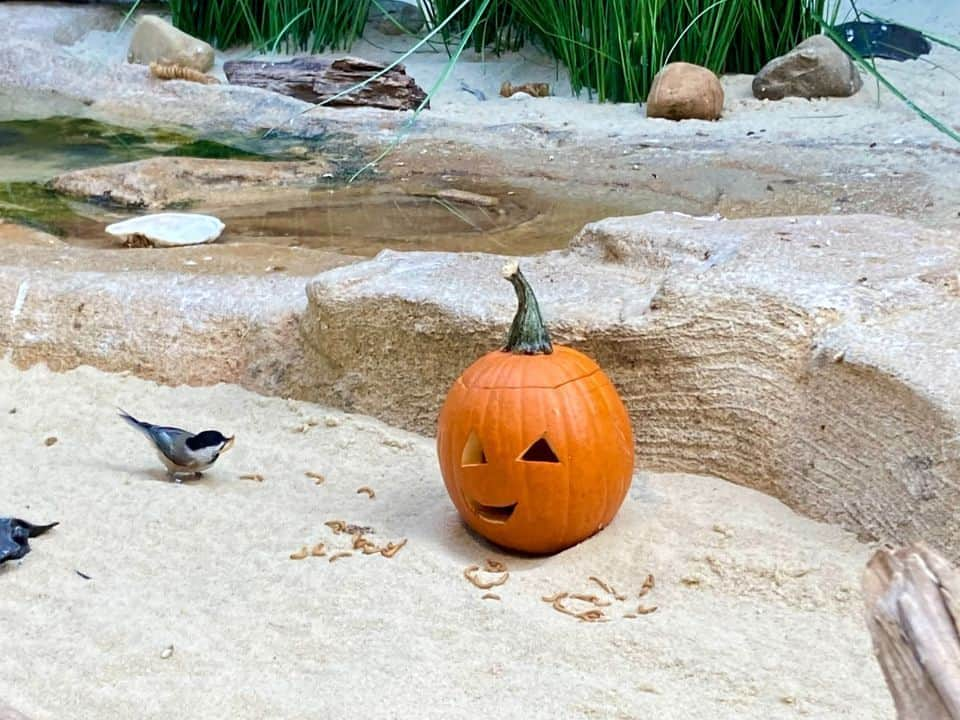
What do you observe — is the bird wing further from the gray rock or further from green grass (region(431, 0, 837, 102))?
the gray rock

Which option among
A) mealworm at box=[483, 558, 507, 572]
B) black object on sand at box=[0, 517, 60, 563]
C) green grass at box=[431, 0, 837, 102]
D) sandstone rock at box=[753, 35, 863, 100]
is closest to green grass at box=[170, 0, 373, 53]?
green grass at box=[431, 0, 837, 102]

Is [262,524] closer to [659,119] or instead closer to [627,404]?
[627,404]

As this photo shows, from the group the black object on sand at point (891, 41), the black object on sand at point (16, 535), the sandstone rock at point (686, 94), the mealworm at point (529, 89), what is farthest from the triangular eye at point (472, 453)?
the black object on sand at point (891, 41)

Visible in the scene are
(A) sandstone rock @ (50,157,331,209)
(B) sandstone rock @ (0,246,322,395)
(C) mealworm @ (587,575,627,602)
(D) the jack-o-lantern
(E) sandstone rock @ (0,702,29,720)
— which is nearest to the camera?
(E) sandstone rock @ (0,702,29,720)

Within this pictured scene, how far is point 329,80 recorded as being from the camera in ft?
28.7

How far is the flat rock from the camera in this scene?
244 cm

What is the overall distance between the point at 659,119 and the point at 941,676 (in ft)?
21.9

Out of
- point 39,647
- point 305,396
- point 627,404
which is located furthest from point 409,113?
point 39,647

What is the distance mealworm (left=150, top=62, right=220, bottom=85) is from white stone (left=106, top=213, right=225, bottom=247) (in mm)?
4213

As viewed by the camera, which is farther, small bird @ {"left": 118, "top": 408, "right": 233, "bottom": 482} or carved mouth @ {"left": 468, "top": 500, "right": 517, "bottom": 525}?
small bird @ {"left": 118, "top": 408, "right": 233, "bottom": 482}

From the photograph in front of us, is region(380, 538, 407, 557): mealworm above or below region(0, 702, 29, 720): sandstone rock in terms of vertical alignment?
below

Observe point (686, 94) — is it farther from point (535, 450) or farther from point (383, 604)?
point (383, 604)

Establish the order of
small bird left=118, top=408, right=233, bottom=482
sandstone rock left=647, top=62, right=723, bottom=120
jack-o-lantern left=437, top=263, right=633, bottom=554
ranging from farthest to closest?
sandstone rock left=647, top=62, right=723, bottom=120, small bird left=118, top=408, right=233, bottom=482, jack-o-lantern left=437, top=263, right=633, bottom=554

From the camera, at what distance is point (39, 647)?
7.10 feet
